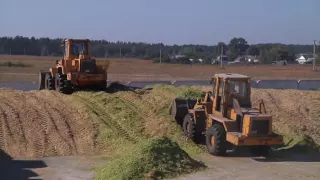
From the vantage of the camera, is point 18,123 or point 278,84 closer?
point 18,123

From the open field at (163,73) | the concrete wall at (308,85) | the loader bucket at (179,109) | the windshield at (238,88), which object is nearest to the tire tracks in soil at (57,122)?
the loader bucket at (179,109)

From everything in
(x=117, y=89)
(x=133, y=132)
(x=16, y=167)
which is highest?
(x=117, y=89)

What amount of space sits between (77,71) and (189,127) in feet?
36.4

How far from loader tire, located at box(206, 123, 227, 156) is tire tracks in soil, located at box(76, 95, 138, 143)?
102 inches

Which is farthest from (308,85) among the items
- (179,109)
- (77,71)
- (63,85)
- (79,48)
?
(179,109)

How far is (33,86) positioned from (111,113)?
13422 millimetres

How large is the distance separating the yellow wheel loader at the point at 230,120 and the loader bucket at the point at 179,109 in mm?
990

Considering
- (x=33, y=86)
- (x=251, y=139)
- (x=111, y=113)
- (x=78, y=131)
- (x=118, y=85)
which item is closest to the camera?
(x=251, y=139)

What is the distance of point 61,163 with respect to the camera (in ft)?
56.7

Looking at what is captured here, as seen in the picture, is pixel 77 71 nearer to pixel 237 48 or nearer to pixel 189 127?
pixel 189 127

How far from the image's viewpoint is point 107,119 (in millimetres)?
22375

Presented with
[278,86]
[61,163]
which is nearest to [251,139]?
[61,163]

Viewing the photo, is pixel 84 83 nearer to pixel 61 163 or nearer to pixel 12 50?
pixel 61 163

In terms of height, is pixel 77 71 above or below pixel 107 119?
above
